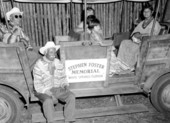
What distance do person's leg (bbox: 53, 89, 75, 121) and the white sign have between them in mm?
266

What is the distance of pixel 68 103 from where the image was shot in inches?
142

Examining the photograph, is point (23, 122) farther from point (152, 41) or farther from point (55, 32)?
point (55, 32)

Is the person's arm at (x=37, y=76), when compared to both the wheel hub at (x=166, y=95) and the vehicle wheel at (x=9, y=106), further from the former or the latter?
the wheel hub at (x=166, y=95)

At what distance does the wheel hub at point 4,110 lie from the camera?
11.7ft

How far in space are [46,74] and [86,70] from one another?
772 millimetres

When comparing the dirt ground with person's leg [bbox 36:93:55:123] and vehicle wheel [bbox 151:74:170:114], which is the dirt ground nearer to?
vehicle wheel [bbox 151:74:170:114]

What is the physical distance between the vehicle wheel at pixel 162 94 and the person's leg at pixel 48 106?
2.19m

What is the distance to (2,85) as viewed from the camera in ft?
11.6

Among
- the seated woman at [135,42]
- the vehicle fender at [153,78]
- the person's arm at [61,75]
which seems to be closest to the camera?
the person's arm at [61,75]

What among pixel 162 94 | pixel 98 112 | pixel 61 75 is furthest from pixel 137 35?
pixel 61 75

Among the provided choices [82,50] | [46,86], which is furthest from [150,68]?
[46,86]

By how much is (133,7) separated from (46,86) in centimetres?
518

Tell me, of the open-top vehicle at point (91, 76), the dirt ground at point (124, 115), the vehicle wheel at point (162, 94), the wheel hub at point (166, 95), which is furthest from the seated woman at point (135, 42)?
the dirt ground at point (124, 115)

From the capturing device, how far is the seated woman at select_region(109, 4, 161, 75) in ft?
13.9
